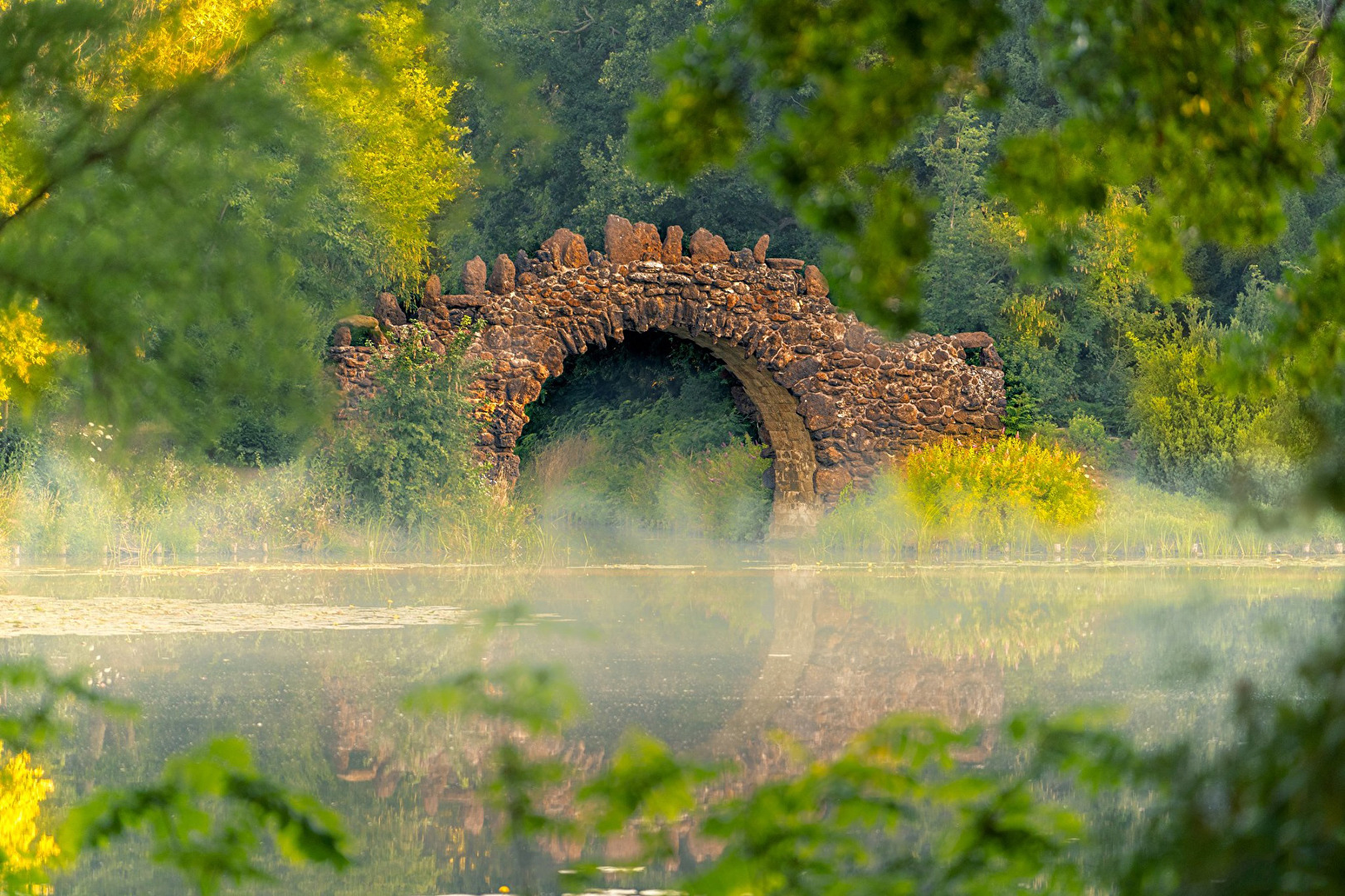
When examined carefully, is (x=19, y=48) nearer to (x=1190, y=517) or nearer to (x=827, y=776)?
(x=827, y=776)

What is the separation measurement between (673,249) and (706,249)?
1.21 ft

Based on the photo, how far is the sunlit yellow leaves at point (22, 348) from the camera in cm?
742

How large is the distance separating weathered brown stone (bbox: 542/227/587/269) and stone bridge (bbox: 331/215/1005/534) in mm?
19

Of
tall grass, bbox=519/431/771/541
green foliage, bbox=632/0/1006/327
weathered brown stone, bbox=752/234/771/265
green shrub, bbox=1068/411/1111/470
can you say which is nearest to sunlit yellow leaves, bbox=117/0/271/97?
green foliage, bbox=632/0/1006/327

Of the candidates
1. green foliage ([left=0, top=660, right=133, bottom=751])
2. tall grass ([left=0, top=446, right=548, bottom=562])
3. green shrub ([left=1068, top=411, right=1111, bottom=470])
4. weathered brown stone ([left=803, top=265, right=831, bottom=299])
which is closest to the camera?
green foliage ([left=0, top=660, right=133, bottom=751])

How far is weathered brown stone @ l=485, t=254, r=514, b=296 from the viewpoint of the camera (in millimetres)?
15828

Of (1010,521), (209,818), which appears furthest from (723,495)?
(209,818)

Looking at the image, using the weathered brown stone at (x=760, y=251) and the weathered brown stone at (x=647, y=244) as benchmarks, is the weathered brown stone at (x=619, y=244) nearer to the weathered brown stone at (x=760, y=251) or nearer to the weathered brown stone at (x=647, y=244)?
the weathered brown stone at (x=647, y=244)

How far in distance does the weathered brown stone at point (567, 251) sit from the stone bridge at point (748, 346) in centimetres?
2

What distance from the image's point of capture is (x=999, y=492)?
1548cm

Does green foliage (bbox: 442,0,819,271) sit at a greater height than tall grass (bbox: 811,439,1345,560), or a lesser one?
greater

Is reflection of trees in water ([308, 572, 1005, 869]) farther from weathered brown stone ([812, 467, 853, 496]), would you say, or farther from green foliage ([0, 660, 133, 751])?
weathered brown stone ([812, 467, 853, 496])

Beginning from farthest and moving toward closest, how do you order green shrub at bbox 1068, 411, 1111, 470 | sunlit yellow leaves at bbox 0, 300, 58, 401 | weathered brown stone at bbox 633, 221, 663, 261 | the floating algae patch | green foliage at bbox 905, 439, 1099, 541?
1. green shrub at bbox 1068, 411, 1111, 470
2. weathered brown stone at bbox 633, 221, 663, 261
3. green foliage at bbox 905, 439, 1099, 541
4. the floating algae patch
5. sunlit yellow leaves at bbox 0, 300, 58, 401

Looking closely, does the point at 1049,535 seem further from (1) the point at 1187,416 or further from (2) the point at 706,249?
(2) the point at 706,249
